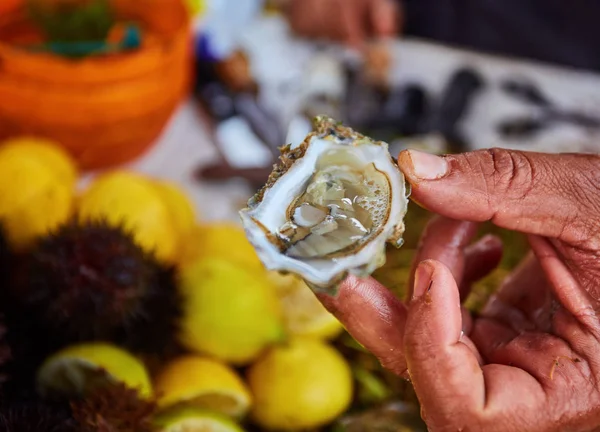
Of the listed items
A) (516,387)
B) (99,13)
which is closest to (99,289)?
(516,387)

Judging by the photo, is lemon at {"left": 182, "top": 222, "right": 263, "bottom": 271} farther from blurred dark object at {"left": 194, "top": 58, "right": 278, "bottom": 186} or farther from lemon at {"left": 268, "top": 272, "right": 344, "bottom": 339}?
blurred dark object at {"left": 194, "top": 58, "right": 278, "bottom": 186}

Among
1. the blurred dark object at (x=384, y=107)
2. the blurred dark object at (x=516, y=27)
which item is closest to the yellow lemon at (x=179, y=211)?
the blurred dark object at (x=384, y=107)

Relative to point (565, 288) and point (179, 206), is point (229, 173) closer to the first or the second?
point (179, 206)

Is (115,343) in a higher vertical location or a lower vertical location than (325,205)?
lower

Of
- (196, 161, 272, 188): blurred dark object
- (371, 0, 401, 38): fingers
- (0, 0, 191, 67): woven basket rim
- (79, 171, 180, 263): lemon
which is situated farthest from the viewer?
(371, 0, 401, 38): fingers

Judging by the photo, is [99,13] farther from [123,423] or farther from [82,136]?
[123,423]

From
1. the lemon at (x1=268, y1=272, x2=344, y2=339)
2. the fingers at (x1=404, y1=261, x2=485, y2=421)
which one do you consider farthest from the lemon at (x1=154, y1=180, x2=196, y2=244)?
the fingers at (x1=404, y1=261, x2=485, y2=421)
